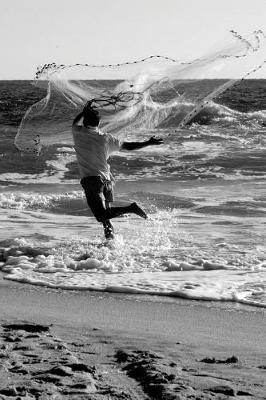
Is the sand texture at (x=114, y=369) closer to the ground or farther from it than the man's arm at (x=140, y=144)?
closer to the ground

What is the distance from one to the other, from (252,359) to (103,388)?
3.42ft

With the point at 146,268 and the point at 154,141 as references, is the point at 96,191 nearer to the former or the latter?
the point at 154,141

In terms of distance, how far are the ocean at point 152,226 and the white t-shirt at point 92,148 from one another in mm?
937

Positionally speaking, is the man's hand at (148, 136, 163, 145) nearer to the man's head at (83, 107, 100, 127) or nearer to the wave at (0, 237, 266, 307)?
the man's head at (83, 107, 100, 127)

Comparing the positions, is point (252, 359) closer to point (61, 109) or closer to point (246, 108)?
point (61, 109)

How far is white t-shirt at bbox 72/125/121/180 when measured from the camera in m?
8.29

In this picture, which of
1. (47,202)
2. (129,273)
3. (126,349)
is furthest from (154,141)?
(47,202)

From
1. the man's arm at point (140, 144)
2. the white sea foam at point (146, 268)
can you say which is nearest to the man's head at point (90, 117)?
the man's arm at point (140, 144)

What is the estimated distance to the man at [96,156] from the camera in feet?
27.2

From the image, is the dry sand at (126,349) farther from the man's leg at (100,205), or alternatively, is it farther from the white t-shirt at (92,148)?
the white t-shirt at (92,148)

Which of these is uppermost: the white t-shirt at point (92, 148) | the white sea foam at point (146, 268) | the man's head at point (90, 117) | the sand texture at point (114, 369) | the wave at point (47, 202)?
the man's head at point (90, 117)

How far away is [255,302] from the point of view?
19.6 feet

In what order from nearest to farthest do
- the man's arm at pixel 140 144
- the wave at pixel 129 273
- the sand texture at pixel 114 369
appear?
1. the sand texture at pixel 114 369
2. the wave at pixel 129 273
3. the man's arm at pixel 140 144

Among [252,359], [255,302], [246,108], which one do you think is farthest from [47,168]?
[246,108]
